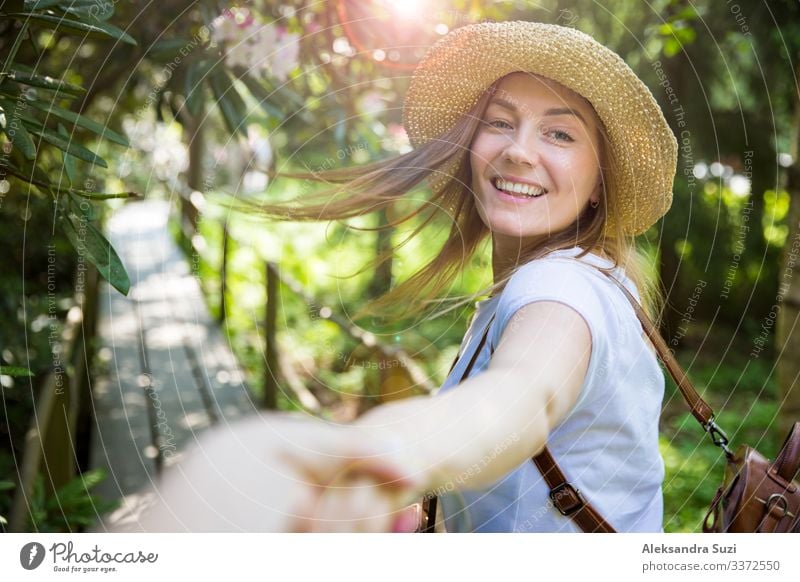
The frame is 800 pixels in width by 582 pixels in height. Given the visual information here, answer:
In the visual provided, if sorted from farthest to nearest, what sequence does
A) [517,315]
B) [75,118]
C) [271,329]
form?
[271,329] → [75,118] → [517,315]

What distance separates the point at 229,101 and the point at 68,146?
1.32ft

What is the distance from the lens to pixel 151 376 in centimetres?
215

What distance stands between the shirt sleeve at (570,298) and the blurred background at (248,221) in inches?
15.4

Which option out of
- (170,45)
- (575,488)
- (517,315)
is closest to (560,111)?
(517,315)

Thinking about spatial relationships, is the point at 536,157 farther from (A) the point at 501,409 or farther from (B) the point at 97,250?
(B) the point at 97,250

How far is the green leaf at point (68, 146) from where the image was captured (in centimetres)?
88

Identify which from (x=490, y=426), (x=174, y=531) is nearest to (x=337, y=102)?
(x=174, y=531)

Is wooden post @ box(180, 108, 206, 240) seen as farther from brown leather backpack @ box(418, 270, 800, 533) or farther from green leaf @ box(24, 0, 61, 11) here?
brown leather backpack @ box(418, 270, 800, 533)

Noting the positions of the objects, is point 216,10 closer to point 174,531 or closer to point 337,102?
point 337,102

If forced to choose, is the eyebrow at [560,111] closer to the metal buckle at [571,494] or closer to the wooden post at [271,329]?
the metal buckle at [571,494]

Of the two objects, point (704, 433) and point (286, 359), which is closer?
point (286, 359)

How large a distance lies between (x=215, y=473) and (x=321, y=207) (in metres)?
0.55

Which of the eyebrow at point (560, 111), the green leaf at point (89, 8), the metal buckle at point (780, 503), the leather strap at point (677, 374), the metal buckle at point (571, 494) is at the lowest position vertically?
the metal buckle at point (780, 503)

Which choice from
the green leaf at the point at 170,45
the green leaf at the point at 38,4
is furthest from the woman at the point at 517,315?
the green leaf at the point at 170,45
